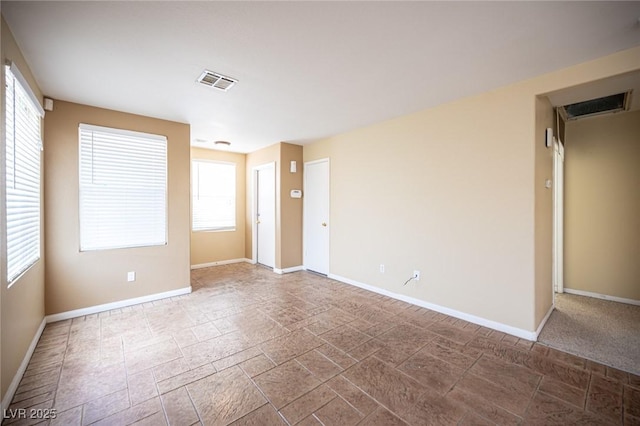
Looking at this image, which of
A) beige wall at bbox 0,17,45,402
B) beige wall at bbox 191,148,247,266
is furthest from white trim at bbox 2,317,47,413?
beige wall at bbox 191,148,247,266

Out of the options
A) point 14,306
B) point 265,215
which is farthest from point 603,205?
point 14,306

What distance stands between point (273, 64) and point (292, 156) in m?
2.92

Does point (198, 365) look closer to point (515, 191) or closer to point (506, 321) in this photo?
point (506, 321)

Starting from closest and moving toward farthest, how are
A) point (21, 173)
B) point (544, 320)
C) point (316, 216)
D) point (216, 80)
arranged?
point (21, 173), point (216, 80), point (544, 320), point (316, 216)

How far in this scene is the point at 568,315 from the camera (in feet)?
10.4

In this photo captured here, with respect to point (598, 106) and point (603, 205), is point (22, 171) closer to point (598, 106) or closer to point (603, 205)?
point (598, 106)

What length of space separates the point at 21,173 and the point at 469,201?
424 cm

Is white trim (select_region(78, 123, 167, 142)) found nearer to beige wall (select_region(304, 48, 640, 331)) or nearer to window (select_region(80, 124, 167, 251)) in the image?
window (select_region(80, 124, 167, 251))

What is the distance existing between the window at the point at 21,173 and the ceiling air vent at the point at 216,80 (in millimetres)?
1297

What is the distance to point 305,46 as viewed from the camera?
2.08 metres

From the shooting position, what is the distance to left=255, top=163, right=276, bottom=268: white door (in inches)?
211

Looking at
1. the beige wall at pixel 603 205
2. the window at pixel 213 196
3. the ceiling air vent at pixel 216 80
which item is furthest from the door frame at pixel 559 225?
the window at pixel 213 196

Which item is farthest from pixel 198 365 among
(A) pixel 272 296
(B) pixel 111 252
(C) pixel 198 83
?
(C) pixel 198 83

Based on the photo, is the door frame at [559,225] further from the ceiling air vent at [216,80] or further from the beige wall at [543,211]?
the ceiling air vent at [216,80]
